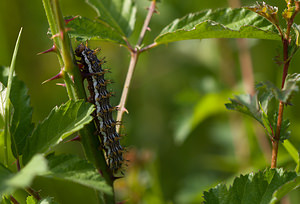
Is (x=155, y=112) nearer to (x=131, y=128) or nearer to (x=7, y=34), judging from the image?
(x=131, y=128)

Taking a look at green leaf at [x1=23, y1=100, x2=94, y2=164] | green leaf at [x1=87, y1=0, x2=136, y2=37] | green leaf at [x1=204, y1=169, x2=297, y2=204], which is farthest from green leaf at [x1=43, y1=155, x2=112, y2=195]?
green leaf at [x1=87, y1=0, x2=136, y2=37]

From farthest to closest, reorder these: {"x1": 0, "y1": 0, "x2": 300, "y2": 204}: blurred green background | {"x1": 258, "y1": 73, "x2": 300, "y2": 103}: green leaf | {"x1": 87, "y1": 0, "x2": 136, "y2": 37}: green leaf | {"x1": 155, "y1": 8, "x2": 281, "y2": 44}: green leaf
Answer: {"x1": 0, "y1": 0, "x2": 300, "y2": 204}: blurred green background → {"x1": 87, "y1": 0, "x2": 136, "y2": 37}: green leaf → {"x1": 155, "y1": 8, "x2": 281, "y2": 44}: green leaf → {"x1": 258, "y1": 73, "x2": 300, "y2": 103}: green leaf

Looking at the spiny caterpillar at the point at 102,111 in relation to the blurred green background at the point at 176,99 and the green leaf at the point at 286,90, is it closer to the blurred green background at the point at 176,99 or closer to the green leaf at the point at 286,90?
the green leaf at the point at 286,90

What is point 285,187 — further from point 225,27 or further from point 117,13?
point 117,13

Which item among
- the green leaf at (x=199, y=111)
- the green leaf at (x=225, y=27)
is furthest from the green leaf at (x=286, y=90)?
the green leaf at (x=199, y=111)

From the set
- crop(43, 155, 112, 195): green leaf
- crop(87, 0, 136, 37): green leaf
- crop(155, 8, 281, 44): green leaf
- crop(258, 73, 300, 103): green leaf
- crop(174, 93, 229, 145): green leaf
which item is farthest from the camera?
crop(174, 93, 229, 145): green leaf

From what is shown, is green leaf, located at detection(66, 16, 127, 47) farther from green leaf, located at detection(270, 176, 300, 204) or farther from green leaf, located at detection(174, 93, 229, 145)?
green leaf, located at detection(174, 93, 229, 145)
